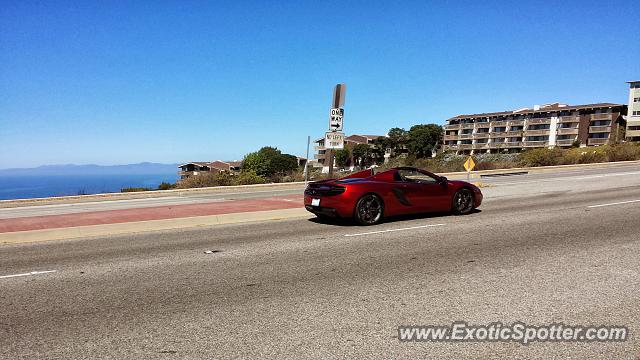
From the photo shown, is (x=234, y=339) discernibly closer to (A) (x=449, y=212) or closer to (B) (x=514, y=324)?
(B) (x=514, y=324)

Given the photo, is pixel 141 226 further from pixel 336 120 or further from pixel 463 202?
pixel 463 202

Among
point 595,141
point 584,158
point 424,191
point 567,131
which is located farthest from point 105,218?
point 567,131

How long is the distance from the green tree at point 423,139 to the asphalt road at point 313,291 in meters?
109

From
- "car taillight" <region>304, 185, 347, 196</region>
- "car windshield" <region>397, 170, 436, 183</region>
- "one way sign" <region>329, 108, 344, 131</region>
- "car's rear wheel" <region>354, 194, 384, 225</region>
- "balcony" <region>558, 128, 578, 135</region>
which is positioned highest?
"balcony" <region>558, 128, 578, 135</region>

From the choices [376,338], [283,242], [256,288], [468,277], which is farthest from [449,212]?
[376,338]

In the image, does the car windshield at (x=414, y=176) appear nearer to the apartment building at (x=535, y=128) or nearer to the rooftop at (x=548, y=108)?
the apartment building at (x=535, y=128)

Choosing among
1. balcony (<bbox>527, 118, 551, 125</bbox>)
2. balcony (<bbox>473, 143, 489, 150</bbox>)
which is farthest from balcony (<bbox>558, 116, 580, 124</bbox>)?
balcony (<bbox>473, 143, 489, 150</bbox>)

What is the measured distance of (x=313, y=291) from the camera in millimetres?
5074

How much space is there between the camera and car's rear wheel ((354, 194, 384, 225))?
991cm

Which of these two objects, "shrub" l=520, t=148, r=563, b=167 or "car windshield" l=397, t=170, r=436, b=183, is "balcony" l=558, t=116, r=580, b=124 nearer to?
"shrub" l=520, t=148, r=563, b=167

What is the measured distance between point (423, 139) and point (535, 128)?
27867 millimetres

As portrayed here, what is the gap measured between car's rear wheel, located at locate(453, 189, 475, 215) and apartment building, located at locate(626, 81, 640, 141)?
8888cm

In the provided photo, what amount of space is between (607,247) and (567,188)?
12064mm

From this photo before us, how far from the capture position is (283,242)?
820cm
